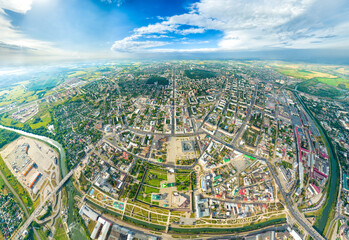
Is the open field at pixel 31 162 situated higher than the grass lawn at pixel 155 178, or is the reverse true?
the grass lawn at pixel 155 178

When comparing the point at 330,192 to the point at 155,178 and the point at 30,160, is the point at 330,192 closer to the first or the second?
the point at 155,178

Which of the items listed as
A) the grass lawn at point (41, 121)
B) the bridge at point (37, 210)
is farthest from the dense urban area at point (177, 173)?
the grass lawn at point (41, 121)

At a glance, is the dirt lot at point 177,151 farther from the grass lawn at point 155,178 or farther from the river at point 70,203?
the river at point 70,203

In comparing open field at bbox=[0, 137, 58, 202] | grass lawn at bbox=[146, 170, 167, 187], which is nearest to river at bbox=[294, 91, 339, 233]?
grass lawn at bbox=[146, 170, 167, 187]

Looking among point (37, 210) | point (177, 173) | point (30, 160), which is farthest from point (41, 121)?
point (177, 173)

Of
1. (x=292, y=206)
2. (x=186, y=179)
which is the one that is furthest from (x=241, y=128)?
(x=186, y=179)

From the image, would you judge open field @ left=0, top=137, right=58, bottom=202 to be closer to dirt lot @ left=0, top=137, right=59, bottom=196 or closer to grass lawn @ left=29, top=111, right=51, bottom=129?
dirt lot @ left=0, top=137, right=59, bottom=196

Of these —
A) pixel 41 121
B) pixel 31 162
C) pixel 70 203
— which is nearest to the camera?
pixel 70 203

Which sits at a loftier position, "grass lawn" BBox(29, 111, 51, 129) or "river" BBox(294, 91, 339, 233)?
"grass lawn" BBox(29, 111, 51, 129)

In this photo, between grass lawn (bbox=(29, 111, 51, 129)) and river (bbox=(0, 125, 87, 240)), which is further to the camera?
grass lawn (bbox=(29, 111, 51, 129))

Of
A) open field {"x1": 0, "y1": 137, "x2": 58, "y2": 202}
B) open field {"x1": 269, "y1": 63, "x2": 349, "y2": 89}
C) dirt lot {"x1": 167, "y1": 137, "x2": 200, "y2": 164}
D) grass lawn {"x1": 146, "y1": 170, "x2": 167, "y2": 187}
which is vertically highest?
open field {"x1": 269, "y1": 63, "x2": 349, "y2": 89}
